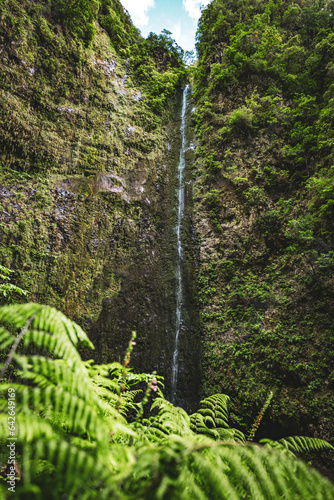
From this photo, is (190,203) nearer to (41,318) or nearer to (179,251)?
(179,251)

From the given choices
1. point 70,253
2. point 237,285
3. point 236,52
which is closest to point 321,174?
point 237,285

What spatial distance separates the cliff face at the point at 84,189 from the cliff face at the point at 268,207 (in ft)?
4.95

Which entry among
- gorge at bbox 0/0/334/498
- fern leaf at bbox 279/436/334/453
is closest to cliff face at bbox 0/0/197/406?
gorge at bbox 0/0/334/498

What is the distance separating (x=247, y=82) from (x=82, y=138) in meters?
6.55

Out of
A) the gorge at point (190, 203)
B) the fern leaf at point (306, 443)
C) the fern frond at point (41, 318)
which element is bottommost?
the fern leaf at point (306, 443)

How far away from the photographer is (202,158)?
855 cm

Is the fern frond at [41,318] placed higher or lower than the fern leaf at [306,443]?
higher

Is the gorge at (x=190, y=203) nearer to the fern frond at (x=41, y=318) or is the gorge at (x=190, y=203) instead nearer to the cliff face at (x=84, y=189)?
the cliff face at (x=84, y=189)

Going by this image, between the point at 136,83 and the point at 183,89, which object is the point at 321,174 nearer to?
the point at 136,83

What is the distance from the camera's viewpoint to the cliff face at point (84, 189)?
5.40 m

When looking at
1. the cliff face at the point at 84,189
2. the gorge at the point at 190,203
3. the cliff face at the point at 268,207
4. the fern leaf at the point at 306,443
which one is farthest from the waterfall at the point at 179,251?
the fern leaf at the point at 306,443

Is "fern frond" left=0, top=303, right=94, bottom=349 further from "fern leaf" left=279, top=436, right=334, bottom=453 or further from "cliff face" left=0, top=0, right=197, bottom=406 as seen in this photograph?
"cliff face" left=0, top=0, right=197, bottom=406

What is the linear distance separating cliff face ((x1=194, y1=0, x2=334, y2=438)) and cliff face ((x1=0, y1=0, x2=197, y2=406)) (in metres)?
1.51

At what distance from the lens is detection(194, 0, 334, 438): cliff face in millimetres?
4508
